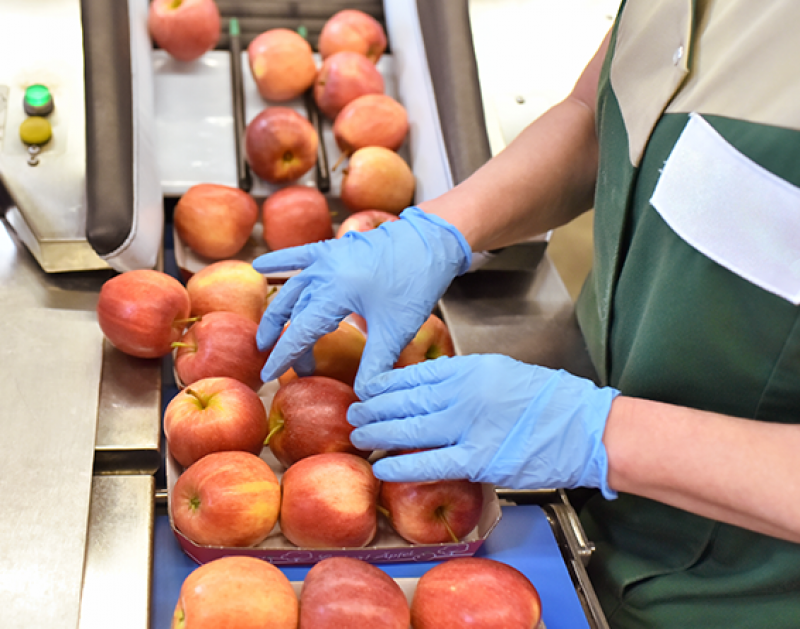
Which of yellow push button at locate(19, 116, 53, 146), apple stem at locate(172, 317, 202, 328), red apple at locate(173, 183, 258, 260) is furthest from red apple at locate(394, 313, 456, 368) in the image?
yellow push button at locate(19, 116, 53, 146)

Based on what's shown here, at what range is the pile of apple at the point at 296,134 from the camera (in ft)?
4.48

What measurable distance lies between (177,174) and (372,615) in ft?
3.63

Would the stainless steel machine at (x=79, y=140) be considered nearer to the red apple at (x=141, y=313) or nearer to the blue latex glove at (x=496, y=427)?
the red apple at (x=141, y=313)

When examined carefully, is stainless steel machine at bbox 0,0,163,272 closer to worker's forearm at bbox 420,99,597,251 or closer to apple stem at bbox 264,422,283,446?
apple stem at bbox 264,422,283,446

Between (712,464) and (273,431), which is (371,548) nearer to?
(273,431)

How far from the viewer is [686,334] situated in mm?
871

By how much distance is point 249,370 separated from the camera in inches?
42.4

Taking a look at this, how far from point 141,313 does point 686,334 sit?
2.72 ft

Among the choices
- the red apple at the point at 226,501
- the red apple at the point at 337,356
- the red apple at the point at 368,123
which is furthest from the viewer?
the red apple at the point at 368,123

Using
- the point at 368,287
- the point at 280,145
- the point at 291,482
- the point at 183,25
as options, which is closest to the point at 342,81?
the point at 280,145

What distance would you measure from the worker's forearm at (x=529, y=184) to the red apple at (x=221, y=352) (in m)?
0.40

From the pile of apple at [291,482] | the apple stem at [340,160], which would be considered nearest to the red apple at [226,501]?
the pile of apple at [291,482]

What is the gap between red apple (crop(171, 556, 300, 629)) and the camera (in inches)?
28.6

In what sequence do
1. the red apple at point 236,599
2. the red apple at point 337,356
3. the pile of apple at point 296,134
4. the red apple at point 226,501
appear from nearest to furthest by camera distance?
the red apple at point 236,599, the red apple at point 226,501, the red apple at point 337,356, the pile of apple at point 296,134
